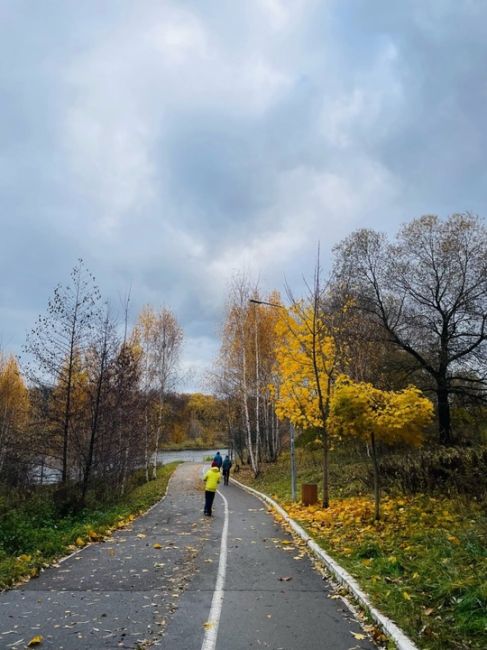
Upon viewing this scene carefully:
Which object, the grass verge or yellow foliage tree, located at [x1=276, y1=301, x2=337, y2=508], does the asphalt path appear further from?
yellow foliage tree, located at [x1=276, y1=301, x2=337, y2=508]

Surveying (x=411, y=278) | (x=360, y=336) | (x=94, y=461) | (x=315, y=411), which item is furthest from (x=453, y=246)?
(x=94, y=461)

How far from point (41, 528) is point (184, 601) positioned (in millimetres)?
7390

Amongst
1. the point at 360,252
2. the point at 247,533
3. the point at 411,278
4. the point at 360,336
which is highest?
the point at 360,252

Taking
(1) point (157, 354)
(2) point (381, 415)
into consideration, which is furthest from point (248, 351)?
(2) point (381, 415)

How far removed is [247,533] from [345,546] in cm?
344

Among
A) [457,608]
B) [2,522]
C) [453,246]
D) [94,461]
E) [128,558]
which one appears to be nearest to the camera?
[457,608]

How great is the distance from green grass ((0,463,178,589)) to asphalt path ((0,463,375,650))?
0.42m

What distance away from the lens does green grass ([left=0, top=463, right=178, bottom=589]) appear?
848cm

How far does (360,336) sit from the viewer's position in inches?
991

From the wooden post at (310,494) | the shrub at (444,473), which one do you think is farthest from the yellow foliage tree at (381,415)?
the wooden post at (310,494)

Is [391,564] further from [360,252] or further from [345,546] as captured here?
[360,252]

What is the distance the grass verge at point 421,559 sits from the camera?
493cm

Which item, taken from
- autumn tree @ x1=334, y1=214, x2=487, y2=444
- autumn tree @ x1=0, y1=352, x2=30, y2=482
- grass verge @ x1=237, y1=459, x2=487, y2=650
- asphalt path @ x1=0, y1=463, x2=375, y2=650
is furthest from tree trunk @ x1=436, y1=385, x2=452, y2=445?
autumn tree @ x1=0, y1=352, x2=30, y2=482

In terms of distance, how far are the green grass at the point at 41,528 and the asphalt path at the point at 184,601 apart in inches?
16.7
